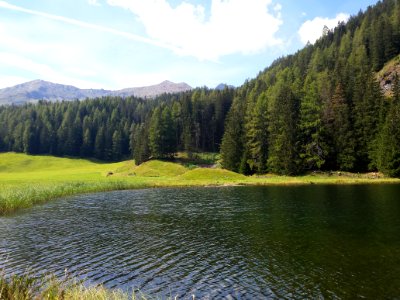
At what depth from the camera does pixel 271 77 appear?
197m

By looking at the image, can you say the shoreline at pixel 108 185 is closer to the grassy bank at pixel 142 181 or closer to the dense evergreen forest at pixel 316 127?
the grassy bank at pixel 142 181

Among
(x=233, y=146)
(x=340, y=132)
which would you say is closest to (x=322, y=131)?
(x=340, y=132)

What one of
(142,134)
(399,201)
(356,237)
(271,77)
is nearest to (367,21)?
(271,77)

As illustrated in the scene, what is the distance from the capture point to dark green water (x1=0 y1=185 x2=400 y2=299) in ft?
64.8

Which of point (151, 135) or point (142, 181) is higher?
point (151, 135)

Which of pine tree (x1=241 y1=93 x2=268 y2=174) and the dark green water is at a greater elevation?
pine tree (x1=241 y1=93 x2=268 y2=174)

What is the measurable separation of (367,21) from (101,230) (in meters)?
198

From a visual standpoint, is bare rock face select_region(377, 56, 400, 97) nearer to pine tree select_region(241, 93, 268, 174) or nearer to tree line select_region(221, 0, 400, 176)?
tree line select_region(221, 0, 400, 176)

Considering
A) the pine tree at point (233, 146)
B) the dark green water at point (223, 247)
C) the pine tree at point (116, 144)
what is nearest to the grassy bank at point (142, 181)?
the dark green water at point (223, 247)

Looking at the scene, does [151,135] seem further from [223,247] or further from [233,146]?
[223,247]

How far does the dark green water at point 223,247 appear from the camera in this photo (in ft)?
64.8

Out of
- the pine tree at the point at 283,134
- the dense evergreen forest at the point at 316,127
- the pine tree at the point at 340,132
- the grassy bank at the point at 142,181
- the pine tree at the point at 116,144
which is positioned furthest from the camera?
the pine tree at the point at 116,144

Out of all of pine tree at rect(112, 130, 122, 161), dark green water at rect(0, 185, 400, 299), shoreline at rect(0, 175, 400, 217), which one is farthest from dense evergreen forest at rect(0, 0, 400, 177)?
pine tree at rect(112, 130, 122, 161)

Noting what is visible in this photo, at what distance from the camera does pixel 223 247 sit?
2831 centimetres
